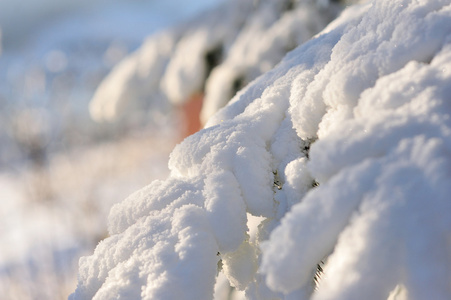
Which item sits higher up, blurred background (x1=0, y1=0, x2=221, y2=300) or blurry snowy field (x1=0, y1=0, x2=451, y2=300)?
blurred background (x1=0, y1=0, x2=221, y2=300)

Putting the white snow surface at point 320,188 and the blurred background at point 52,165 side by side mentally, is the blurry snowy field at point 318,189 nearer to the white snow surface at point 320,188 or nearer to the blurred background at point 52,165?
the white snow surface at point 320,188

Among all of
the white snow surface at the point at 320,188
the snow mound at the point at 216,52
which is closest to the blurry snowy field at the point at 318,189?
the white snow surface at the point at 320,188

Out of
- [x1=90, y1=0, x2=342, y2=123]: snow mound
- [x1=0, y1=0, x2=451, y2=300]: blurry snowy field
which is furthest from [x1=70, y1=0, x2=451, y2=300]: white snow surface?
[x1=90, y1=0, x2=342, y2=123]: snow mound

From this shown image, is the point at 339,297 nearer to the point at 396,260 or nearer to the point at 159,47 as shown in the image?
the point at 396,260

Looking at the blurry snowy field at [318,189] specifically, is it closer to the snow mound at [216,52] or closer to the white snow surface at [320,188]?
the white snow surface at [320,188]

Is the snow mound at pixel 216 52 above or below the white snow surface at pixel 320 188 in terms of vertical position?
above

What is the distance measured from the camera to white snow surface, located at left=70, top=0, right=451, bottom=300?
2.16 feet

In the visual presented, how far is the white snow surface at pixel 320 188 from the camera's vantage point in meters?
0.66

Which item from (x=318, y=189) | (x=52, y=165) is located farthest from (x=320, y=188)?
(x=52, y=165)

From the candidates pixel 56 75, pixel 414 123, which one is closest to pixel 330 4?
pixel 414 123

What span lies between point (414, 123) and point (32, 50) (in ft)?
32.7

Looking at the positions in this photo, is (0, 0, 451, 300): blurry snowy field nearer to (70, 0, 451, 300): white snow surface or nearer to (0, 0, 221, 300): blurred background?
(70, 0, 451, 300): white snow surface

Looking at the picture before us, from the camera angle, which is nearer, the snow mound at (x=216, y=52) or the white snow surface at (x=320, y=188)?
the white snow surface at (x=320, y=188)

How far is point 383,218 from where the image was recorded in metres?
0.66
